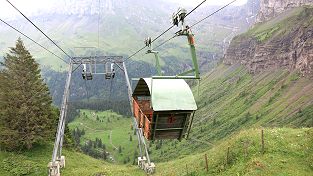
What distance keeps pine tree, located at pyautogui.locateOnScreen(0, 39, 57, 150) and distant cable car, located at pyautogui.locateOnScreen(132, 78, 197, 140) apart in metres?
31.7

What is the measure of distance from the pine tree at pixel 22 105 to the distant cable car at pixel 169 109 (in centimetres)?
3171

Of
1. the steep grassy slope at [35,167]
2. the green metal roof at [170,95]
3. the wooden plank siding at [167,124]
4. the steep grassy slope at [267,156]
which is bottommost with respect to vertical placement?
the steep grassy slope at [35,167]

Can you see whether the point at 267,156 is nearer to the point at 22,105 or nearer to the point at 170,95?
the point at 170,95

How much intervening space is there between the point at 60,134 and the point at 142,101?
1943 centimetres

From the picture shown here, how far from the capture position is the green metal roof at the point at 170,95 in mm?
21266

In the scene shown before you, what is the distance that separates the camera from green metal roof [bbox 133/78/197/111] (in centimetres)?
2127

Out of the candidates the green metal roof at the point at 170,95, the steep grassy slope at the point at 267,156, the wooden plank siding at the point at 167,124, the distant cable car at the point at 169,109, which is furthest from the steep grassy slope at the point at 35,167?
the green metal roof at the point at 170,95

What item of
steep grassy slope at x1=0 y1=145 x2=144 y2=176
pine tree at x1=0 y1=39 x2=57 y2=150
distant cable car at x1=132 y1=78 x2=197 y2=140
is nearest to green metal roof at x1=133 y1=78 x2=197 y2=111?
distant cable car at x1=132 y1=78 x2=197 y2=140

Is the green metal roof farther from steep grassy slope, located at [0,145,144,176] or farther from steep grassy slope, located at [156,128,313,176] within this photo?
steep grassy slope, located at [0,145,144,176]

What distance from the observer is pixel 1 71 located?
55000mm

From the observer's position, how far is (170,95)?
21531 mm

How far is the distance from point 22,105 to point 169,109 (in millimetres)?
35529

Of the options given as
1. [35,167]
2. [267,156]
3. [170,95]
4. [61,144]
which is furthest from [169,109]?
[35,167]

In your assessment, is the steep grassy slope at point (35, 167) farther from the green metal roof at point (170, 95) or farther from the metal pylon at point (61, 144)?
the green metal roof at point (170, 95)
